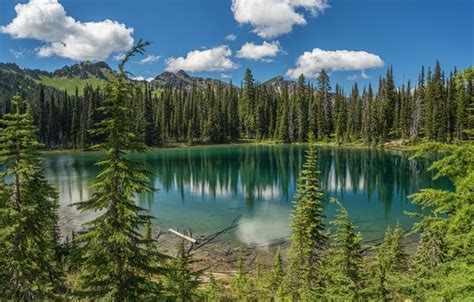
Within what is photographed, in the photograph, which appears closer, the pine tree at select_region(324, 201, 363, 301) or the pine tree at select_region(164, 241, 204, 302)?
the pine tree at select_region(164, 241, 204, 302)

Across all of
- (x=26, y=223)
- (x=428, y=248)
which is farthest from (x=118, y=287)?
(x=428, y=248)

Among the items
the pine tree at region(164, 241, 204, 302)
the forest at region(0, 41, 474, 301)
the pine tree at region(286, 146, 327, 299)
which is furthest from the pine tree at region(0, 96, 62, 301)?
the pine tree at region(286, 146, 327, 299)

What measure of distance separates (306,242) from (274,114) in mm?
114738

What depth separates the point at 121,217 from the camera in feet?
27.1

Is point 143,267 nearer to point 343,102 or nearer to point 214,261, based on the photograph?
point 214,261

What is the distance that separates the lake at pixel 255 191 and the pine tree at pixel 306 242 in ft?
32.1

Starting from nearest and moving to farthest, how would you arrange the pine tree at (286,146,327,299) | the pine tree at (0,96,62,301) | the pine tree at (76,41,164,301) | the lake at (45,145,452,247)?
1. the pine tree at (76,41,164,301)
2. the pine tree at (0,96,62,301)
3. the pine tree at (286,146,327,299)
4. the lake at (45,145,452,247)

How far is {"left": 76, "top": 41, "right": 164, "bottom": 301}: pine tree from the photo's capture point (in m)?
8.07

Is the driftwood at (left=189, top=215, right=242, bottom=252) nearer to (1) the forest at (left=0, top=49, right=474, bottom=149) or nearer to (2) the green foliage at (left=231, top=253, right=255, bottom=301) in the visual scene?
(2) the green foliage at (left=231, top=253, right=255, bottom=301)

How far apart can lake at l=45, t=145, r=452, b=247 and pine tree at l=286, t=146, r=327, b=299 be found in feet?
32.1

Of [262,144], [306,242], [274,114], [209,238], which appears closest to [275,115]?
[274,114]

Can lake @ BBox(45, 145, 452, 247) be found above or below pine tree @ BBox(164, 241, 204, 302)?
below

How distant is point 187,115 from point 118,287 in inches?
4482

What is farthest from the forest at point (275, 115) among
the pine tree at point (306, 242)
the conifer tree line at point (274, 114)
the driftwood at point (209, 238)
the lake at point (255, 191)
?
the pine tree at point (306, 242)
